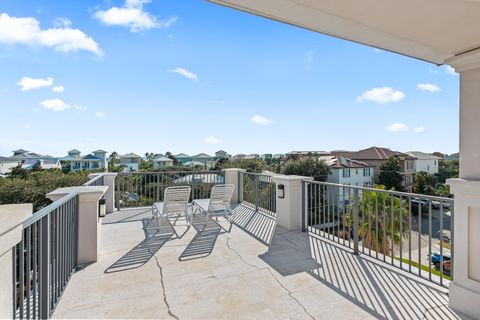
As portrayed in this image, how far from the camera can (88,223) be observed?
10.9 feet

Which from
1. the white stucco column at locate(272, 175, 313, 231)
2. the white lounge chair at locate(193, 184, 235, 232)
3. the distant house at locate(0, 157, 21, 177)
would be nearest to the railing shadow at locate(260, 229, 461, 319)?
the white stucco column at locate(272, 175, 313, 231)

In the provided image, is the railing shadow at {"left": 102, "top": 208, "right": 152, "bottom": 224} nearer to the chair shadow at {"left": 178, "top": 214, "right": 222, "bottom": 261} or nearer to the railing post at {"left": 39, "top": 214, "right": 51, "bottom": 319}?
the chair shadow at {"left": 178, "top": 214, "right": 222, "bottom": 261}

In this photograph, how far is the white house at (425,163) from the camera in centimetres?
3540

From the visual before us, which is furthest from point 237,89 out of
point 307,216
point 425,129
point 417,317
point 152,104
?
point 425,129

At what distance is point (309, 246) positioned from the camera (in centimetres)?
414

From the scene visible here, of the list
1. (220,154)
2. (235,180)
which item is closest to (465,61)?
(235,180)

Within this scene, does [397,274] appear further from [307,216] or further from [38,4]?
[38,4]

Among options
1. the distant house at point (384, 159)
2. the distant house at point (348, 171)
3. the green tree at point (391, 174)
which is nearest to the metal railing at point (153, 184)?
the distant house at point (348, 171)

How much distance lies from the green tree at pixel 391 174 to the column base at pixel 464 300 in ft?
100

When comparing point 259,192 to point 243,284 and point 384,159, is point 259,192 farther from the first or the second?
point 384,159

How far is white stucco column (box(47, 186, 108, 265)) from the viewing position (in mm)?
3266

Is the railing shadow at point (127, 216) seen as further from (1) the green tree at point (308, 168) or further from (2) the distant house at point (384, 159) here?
(2) the distant house at point (384, 159)

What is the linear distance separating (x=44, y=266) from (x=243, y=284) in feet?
6.37

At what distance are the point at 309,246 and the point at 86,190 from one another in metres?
3.42
